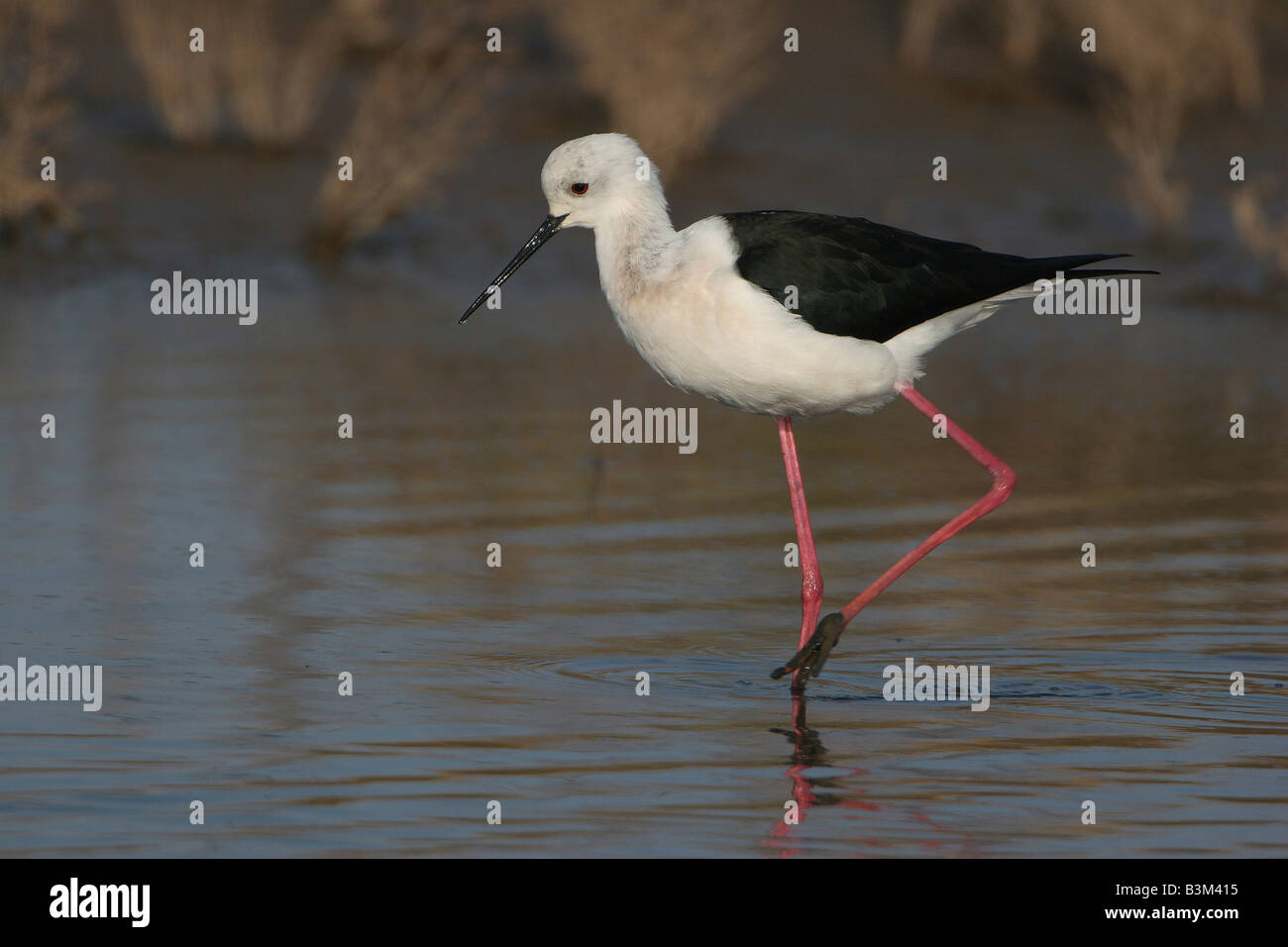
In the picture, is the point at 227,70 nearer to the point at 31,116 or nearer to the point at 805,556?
the point at 31,116

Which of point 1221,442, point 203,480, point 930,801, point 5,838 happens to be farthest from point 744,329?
point 1221,442

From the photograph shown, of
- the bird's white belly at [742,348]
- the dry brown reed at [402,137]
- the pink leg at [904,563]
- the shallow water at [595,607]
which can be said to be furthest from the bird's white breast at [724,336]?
the dry brown reed at [402,137]

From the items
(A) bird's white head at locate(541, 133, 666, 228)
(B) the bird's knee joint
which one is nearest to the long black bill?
(A) bird's white head at locate(541, 133, 666, 228)

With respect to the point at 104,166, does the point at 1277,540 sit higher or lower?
lower

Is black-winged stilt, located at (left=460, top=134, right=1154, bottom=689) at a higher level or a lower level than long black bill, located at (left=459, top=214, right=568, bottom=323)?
lower

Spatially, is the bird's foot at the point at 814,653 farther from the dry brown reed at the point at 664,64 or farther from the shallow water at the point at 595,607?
the dry brown reed at the point at 664,64

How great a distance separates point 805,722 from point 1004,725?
484 mm

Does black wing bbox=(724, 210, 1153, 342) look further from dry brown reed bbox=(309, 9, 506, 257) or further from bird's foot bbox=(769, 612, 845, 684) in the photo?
dry brown reed bbox=(309, 9, 506, 257)

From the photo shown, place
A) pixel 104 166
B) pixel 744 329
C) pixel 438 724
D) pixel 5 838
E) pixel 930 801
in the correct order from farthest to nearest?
1. pixel 104 166
2. pixel 744 329
3. pixel 438 724
4. pixel 930 801
5. pixel 5 838

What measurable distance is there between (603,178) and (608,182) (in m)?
0.02

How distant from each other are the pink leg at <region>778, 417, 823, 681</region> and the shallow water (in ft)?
0.43

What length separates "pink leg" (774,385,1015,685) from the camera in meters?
5.87

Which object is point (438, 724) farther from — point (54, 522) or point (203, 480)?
point (203, 480)

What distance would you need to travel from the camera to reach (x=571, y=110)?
607 inches
